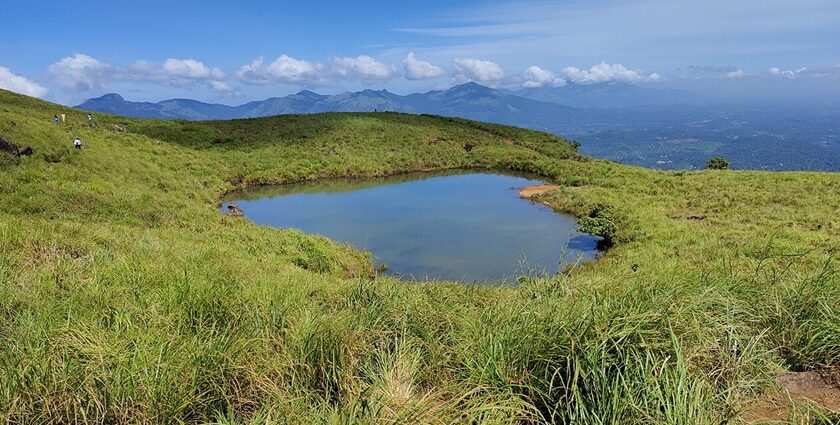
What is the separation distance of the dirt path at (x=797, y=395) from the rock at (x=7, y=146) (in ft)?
85.4

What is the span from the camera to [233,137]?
51.3m

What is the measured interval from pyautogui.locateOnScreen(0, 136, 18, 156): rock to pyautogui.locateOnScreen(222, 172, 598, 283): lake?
1085cm

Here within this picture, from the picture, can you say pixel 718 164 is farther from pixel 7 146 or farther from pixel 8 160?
pixel 7 146

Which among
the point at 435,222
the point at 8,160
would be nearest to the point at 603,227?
Result: the point at 435,222

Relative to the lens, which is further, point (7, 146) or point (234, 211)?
point (234, 211)

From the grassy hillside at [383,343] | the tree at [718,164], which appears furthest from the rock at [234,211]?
the tree at [718,164]

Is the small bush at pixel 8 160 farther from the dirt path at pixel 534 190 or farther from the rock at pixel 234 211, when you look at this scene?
the dirt path at pixel 534 190

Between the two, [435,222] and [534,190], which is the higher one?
[534,190]

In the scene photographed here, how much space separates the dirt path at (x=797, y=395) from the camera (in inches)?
144

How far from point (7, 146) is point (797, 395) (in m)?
26.5

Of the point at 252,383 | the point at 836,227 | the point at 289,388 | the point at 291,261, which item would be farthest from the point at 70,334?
the point at 836,227

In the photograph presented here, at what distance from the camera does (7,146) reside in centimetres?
2033

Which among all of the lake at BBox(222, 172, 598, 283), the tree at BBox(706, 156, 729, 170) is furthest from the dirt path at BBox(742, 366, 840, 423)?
the tree at BBox(706, 156, 729, 170)

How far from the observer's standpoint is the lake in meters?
19.6
